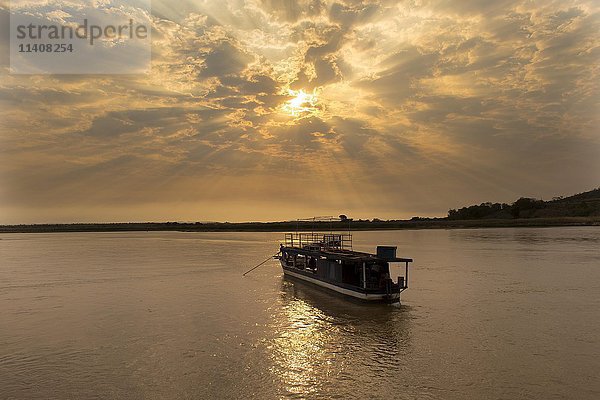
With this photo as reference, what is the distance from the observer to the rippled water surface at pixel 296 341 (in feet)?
48.0

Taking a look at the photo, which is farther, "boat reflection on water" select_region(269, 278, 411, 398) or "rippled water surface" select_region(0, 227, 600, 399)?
"boat reflection on water" select_region(269, 278, 411, 398)

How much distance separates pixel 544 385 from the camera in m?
14.5

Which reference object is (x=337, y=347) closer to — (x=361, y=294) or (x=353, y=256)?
(x=361, y=294)

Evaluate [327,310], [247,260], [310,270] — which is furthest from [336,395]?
[247,260]

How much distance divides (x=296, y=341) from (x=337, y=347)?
2112 mm

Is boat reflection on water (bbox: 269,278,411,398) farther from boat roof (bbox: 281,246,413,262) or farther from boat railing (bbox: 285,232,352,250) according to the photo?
boat railing (bbox: 285,232,352,250)

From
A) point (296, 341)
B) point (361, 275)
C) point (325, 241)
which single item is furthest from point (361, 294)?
point (325, 241)

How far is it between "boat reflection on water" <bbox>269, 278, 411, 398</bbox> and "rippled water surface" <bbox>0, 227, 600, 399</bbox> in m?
0.07

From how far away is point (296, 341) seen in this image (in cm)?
2005

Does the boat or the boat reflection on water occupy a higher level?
the boat

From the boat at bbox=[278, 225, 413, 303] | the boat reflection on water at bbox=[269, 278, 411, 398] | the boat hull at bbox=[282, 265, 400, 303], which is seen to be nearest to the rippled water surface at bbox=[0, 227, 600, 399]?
the boat reflection on water at bbox=[269, 278, 411, 398]

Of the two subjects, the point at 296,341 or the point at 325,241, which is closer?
the point at 296,341

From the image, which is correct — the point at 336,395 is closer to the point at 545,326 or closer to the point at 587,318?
the point at 545,326

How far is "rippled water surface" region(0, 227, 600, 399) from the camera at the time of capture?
48.0ft
